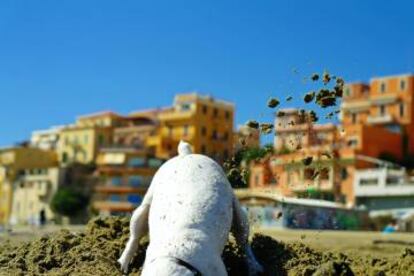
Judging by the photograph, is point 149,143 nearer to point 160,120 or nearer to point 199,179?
point 160,120

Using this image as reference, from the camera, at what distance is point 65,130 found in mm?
100562

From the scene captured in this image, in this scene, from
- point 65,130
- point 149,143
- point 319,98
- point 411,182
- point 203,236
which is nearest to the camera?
point 203,236

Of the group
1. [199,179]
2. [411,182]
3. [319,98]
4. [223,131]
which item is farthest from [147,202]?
[223,131]

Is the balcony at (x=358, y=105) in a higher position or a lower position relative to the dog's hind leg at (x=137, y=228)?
higher

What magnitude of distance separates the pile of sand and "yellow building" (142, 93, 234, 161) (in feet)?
251

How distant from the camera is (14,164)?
9500 cm

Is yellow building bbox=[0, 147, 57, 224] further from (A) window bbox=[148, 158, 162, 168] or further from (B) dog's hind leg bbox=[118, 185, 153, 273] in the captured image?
(B) dog's hind leg bbox=[118, 185, 153, 273]

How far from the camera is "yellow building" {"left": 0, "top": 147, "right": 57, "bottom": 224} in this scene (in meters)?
93.6

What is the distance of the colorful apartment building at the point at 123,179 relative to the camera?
80.5 meters

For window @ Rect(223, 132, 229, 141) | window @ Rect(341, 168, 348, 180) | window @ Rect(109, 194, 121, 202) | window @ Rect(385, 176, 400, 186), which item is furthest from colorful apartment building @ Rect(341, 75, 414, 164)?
window @ Rect(109, 194, 121, 202)

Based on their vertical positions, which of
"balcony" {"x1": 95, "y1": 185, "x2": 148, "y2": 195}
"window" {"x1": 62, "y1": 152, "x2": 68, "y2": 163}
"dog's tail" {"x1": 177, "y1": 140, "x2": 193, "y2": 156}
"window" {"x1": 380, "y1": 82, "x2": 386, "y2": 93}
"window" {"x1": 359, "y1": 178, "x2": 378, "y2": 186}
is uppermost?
"window" {"x1": 380, "y1": 82, "x2": 386, "y2": 93}

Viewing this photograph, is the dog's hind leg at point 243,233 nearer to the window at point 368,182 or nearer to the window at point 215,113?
the window at point 368,182

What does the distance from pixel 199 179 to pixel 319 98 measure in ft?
9.80

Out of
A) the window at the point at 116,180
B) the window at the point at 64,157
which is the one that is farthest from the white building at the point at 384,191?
the window at the point at 64,157
